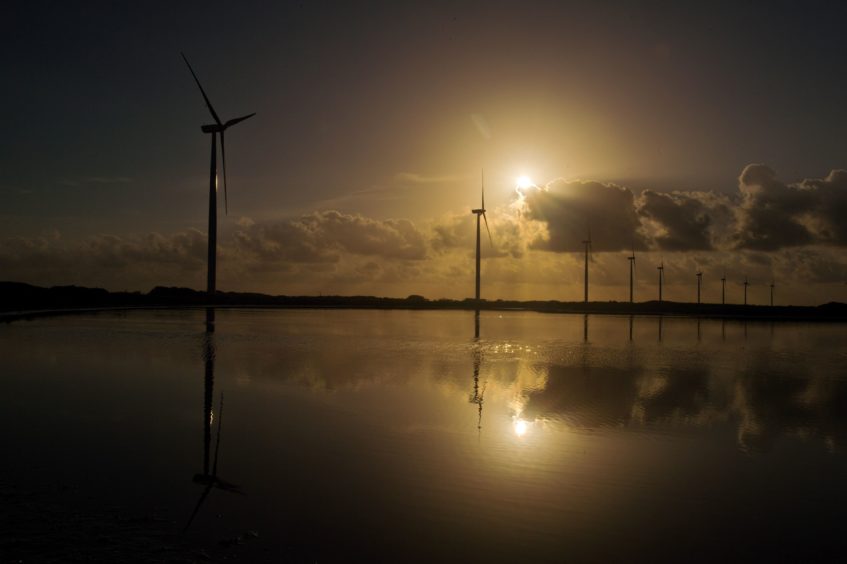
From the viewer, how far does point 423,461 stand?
1350cm

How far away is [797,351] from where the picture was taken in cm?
4528

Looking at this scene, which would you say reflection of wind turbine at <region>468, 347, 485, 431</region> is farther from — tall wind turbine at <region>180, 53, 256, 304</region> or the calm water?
tall wind turbine at <region>180, 53, 256, 304</region>

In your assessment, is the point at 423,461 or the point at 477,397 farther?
the point at 477,397

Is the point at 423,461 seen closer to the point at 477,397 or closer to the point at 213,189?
the point at 477,397

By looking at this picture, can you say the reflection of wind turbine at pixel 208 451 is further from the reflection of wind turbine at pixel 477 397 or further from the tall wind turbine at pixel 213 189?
the tall wind turbine at pixel 213 189

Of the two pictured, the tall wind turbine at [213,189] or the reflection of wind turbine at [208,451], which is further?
the tall wind turbine at [213,189]


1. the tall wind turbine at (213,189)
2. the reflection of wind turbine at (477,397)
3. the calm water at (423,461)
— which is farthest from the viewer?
the tall wind turbine at (213,189)

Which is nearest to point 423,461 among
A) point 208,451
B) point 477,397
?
A: point 208,451

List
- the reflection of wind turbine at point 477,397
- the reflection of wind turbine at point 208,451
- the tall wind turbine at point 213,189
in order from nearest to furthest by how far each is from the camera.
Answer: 1. the reflection of wind turbine at point 208,451
2. the reflection of wind turbine at point 477,397
3. the tall wind turbine at point 213,189

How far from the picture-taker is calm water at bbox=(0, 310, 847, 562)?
9.21m

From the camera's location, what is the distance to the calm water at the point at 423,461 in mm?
9211

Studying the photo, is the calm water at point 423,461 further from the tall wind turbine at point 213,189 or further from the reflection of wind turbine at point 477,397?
the tall wind turbine at point 213,189

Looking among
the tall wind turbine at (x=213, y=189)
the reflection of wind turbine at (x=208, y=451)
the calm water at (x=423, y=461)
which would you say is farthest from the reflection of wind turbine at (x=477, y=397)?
the tall wind turbine at (x=213, y=189)

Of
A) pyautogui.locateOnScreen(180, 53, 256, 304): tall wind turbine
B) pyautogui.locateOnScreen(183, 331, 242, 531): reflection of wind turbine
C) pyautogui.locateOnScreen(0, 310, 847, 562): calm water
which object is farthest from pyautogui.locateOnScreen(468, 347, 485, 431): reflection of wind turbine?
pyautogui.locateOnScreen(180, 53, 256, 304): tall wind turbine
